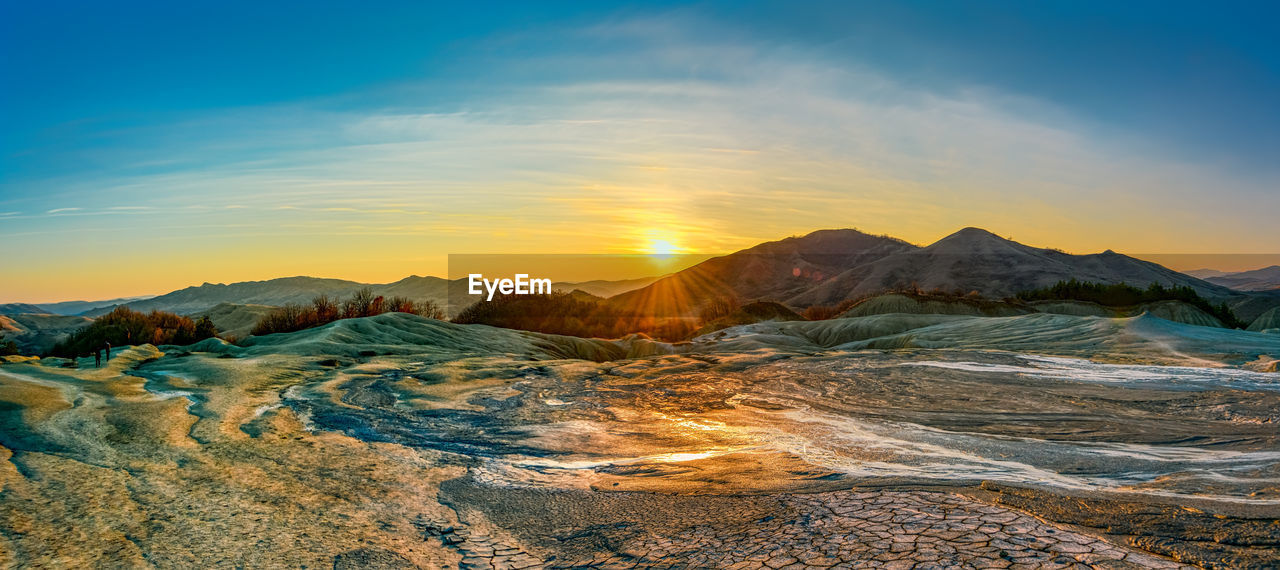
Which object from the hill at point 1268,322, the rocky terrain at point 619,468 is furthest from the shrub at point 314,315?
the hill at point 1268,322

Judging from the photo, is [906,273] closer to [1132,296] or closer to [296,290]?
[1132,296]

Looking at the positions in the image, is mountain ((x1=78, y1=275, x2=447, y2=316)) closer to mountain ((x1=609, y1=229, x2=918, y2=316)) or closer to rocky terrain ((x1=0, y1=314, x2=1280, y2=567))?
mountain ((x1=609, y1=229, x2=918, y2=316))

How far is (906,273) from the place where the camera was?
12019 centimetres

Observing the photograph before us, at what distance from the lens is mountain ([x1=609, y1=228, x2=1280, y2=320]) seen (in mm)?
107812

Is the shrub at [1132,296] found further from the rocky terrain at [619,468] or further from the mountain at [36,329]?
the mountain at [36,329]

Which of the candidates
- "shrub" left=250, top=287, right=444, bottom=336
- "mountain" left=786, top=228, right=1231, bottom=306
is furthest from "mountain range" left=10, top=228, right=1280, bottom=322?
"shrub" left=250, top=287, right=444, bottom=336

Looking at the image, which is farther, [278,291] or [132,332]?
[278,291]

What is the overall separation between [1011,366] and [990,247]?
393ft

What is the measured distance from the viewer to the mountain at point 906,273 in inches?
4245

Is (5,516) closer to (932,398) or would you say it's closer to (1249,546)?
(1249,546)

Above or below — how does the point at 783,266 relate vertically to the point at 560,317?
above

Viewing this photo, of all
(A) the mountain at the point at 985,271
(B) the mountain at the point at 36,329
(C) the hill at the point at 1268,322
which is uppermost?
(A) the mountain at the point at 985,271

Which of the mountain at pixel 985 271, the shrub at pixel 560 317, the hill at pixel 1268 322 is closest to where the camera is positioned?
the shrub at pixel 560 317

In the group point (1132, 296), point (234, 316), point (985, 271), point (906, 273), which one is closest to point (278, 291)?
point (234, 316)
